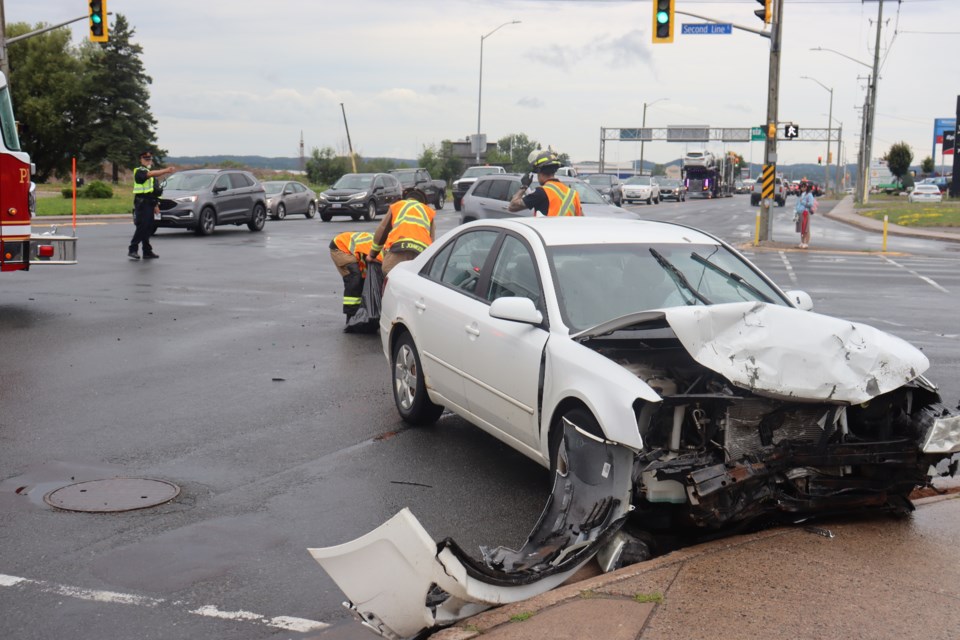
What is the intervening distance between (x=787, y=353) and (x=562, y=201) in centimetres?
663

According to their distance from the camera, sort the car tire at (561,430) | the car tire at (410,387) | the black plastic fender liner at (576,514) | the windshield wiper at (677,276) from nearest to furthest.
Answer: the black plastic fender liner at (576,514)
the car tire at (561,430)
the windshield wiper at (677,276)
the car tire at (410,387)

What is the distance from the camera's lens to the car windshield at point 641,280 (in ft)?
20.2

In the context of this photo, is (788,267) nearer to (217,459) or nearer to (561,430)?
(217,459)

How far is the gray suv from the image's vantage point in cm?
2788

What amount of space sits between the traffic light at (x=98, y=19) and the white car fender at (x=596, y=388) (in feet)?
90.6

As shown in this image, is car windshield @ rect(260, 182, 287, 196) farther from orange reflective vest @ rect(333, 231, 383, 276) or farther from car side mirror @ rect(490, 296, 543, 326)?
car side mirror @ rect(490, 296, 543, 326)

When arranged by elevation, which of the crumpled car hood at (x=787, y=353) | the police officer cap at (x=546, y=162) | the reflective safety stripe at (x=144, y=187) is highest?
the police officer cap at (x=546, y=162)

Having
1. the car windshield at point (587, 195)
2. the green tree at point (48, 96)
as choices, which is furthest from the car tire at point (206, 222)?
the green tree at point (48, 96)

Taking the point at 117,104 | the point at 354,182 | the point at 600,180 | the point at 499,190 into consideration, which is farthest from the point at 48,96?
the point at 499,190

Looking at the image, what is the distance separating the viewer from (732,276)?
668 centimetres

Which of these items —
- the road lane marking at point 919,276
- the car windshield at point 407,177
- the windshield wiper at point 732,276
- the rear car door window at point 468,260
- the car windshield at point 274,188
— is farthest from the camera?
the car windshield at point 407,177

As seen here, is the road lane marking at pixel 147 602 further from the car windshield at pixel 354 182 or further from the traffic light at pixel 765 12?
the car windshield at pixel 354 182

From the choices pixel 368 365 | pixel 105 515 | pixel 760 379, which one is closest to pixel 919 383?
pixel 760 379

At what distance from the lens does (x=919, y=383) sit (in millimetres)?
5363
